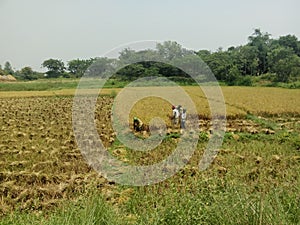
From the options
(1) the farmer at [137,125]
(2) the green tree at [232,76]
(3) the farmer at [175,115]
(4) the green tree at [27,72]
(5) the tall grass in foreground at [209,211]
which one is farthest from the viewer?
(4) the green tree at [27,72]

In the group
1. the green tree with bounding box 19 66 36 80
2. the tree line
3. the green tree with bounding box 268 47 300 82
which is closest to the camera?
the tree line

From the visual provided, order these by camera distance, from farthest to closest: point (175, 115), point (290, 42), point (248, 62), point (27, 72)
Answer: point (27, 72) < point (290, 42) < point (248, 62) < point (175, 115)

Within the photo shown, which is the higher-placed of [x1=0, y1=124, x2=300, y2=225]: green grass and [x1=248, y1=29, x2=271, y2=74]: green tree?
[x1=248, y1=29, x2=271, y2=74]: green tree

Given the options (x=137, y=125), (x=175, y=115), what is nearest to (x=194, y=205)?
(x=137, y=125)

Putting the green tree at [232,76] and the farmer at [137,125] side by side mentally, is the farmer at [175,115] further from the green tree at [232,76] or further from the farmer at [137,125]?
the green tree at [232,76]

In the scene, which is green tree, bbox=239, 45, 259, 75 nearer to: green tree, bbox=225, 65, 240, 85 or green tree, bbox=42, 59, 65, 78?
green tree, bbox=225, 65, 240, 85

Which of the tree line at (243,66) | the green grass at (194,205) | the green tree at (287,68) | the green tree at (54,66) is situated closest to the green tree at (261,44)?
the tree line at (243,66)

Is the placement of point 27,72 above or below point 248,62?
above

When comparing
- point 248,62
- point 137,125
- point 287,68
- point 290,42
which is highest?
point 290,42

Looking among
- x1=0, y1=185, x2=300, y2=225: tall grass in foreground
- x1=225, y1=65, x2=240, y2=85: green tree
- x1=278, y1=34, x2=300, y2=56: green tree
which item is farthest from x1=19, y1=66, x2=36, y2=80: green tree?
x1=0, y1=185, x2=300, y2=225: tall grass in foreground

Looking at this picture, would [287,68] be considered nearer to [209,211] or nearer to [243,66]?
[243,66]

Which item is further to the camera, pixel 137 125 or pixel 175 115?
pixel 175 115

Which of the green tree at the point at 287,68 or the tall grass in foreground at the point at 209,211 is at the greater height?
the green tree at the point at 287,68

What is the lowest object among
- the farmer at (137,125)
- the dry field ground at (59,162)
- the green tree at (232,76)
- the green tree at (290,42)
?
the dry field ground at (59,162)
